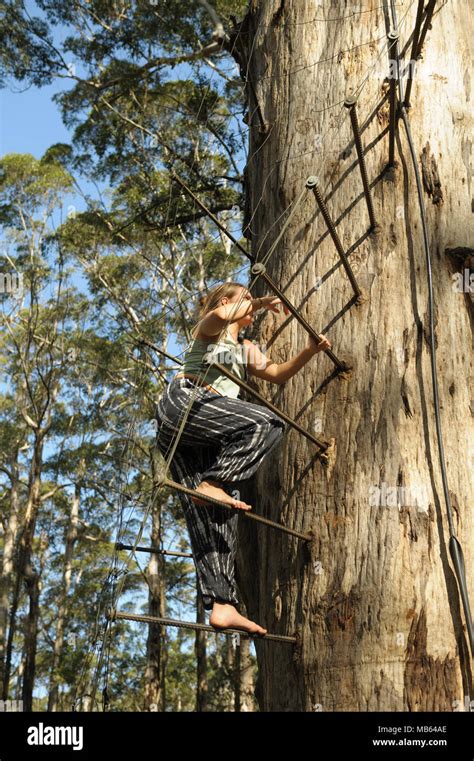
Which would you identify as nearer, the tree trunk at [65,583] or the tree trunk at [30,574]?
the tree trunk at [30,574]

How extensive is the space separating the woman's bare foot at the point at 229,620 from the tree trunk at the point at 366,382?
0.14 m

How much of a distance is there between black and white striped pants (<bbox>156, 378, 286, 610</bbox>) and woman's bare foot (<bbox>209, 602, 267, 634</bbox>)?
1.9 inches

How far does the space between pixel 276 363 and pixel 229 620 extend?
94 centimetres

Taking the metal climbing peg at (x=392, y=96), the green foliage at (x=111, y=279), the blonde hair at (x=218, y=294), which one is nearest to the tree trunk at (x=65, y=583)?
the green foliage at (x=111, y=279)

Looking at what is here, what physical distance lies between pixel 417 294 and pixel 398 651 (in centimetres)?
117

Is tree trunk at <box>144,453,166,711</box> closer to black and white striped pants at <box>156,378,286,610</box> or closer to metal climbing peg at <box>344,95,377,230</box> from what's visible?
black and white striped pants at <box>156,378,286,610</box>

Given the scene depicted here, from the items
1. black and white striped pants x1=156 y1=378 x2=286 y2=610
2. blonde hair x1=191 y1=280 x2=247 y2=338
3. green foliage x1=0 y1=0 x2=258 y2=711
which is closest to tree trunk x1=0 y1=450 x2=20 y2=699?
green foliage x1=0 y1=0 x2=258 y2=711

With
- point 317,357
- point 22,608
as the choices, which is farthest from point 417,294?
point 22,608

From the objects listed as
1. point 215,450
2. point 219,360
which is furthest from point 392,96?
point 215,450

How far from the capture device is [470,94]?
10.2 feet

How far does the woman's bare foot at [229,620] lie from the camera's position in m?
2.58

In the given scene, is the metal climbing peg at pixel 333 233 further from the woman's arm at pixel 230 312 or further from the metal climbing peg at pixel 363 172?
the woman's arm at pixel 230 312

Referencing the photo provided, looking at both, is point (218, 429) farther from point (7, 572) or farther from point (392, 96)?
point (7, 572)
